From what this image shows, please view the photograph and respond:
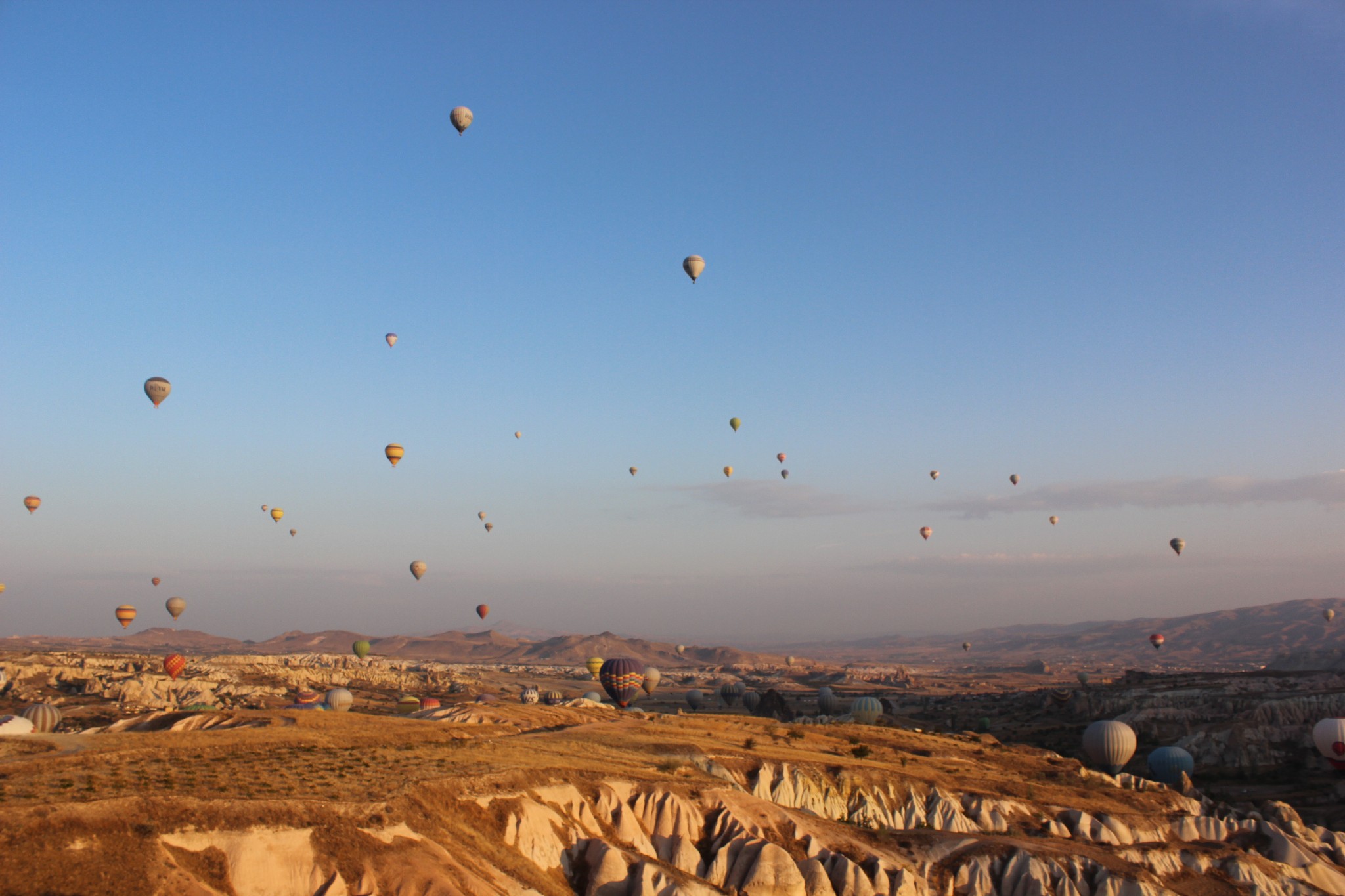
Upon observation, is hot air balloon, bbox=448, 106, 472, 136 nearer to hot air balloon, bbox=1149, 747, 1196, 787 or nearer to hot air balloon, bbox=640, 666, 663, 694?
hot air balloon, bbox=640, 666, 663, 694

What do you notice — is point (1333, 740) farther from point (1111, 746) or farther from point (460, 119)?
point (460, 119)

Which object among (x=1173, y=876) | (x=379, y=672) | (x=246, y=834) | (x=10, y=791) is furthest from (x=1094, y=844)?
(x=379, y=672)

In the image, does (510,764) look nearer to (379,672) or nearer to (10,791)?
(10,791)

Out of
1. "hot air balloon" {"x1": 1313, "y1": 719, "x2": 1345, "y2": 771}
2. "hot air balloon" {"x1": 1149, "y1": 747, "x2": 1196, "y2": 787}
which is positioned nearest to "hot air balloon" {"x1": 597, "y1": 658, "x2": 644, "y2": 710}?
"hot air balloon" {"x1": 1149, "y1": 747, "x2": 1196, "y2": 787}

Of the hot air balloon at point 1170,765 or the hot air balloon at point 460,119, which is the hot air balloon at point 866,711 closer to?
the hot air balloon at point 1170,765

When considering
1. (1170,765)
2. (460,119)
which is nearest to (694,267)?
(460,119)

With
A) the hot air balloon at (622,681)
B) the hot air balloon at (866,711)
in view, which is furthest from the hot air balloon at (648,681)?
the hot air balloon at (866,711)
